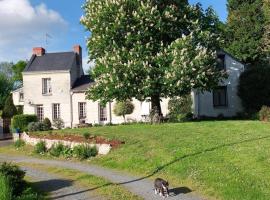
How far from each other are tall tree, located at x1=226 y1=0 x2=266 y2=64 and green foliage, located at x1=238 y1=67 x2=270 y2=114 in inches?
282

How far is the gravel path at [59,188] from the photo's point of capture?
Answer: 13664mm

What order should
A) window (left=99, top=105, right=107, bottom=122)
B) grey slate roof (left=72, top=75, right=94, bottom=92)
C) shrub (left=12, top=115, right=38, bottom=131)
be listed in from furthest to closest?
grey slate roof (left=72, top=75, right=94, bottom=92), window (left=99, top=105, right=107, bottom=122), shrub (left=12, top=115, right=38, bottom=131)

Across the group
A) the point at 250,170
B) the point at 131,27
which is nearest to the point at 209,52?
the point at 131,27

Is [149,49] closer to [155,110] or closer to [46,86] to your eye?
[155,110]

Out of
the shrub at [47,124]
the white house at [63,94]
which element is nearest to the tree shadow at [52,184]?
the shrub at [47,124]

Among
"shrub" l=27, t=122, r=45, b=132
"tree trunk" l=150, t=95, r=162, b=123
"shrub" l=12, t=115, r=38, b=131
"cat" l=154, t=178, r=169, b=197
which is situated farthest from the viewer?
"shrub" l=12, t=115, r=38, b=131

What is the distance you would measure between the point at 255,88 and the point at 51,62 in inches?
778

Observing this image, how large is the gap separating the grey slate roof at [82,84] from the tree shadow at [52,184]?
2867cm

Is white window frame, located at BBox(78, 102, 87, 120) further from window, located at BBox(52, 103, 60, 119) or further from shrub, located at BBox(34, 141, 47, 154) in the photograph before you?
shrub, located at BBox(34, 141, 47, 154)

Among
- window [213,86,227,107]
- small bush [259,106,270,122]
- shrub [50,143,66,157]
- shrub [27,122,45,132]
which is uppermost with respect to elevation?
window [213,86,227,107]

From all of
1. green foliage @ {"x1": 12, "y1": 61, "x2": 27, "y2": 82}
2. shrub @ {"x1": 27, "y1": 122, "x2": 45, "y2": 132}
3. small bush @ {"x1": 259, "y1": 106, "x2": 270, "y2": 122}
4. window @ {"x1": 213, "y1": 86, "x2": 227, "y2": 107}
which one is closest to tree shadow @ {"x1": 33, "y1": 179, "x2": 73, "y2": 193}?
small bush @ {"x1": 259, "y1": 106, "x2": 270, "y2": 122}

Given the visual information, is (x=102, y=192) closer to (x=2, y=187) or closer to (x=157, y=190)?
(x=157, y=190)

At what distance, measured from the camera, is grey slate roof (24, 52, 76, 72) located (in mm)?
46844

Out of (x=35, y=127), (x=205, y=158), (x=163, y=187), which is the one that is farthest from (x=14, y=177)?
(x=35, y=127)
